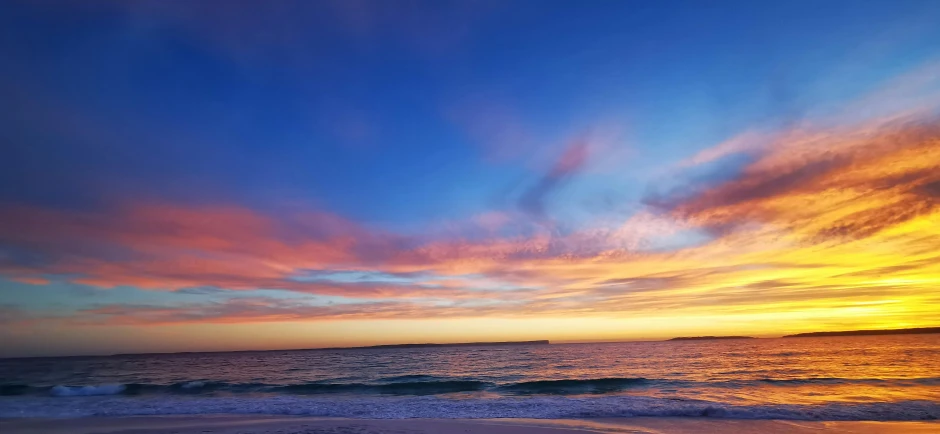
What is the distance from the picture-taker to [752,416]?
17.7 metres

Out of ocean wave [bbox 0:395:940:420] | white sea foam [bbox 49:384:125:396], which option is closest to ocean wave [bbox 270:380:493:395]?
ocean wave [bbox 0:395:940:420]

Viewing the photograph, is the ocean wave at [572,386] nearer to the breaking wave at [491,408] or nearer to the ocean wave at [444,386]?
the ocean wave at [444,386]

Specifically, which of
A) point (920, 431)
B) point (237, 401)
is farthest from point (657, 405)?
point (237, 401)

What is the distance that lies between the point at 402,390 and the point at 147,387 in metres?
19.2

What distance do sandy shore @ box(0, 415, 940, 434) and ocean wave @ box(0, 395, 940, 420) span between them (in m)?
1.48

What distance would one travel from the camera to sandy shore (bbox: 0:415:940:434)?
48.2 feet

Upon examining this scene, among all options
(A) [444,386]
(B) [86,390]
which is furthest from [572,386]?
(B) [86,390]

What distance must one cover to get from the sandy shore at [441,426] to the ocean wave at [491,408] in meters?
1.48

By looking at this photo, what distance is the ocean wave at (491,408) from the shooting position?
1764 centimetres

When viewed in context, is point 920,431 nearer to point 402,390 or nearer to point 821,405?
point 821,405

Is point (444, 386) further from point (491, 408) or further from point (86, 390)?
point (86, 390)

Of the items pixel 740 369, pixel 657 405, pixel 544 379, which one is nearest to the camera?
pixel 657 405

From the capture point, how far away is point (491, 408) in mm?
20359

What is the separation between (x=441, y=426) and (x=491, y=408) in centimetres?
502
